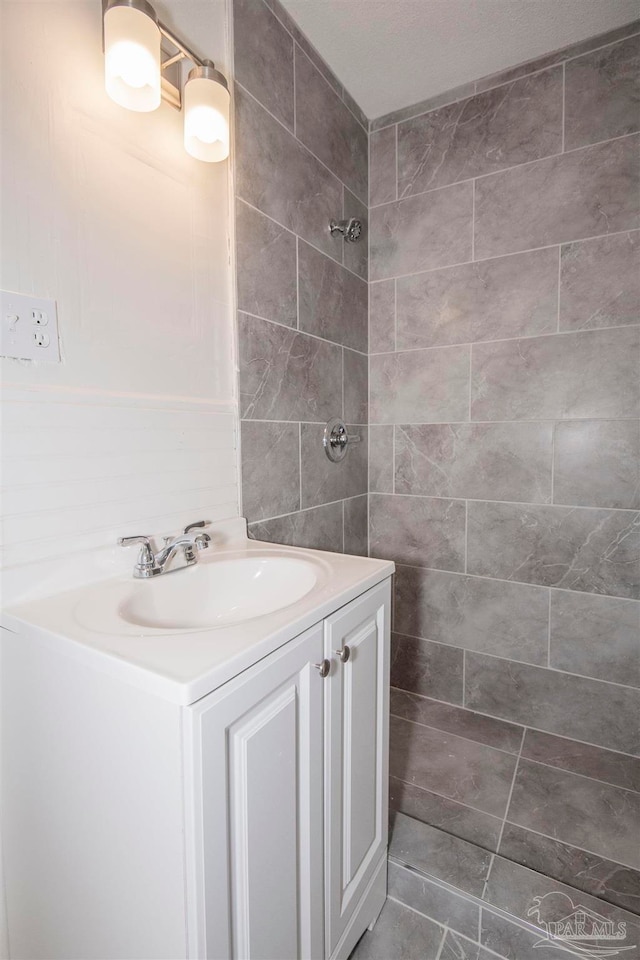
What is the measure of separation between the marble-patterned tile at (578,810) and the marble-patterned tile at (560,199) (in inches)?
71.3

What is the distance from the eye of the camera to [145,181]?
1049 millimetres

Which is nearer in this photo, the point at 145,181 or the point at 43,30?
the point at 43,30

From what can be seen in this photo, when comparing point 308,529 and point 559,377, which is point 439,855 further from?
point 559,377

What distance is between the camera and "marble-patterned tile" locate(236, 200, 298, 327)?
4.30 feet

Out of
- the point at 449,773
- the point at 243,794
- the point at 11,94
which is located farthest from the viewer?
the point at 449,773

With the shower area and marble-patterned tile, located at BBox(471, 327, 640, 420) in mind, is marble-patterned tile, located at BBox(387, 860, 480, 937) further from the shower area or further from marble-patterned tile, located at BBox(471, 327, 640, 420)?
marble-patterned tile, located at BBox(471, 327, 640, 420)

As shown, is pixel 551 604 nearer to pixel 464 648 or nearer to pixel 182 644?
pixel 464 648

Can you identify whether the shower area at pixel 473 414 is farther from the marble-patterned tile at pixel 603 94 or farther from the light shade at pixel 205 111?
the light shade at pixel 205 111

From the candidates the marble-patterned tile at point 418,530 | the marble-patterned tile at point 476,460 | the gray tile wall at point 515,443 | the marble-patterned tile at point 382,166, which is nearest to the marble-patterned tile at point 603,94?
the gray tile wall at point 515,443

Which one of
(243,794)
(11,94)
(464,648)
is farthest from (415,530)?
(11,94)

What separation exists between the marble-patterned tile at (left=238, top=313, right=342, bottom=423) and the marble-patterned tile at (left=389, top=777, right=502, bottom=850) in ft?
4.08

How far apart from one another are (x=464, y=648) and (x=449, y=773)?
1.57 feet

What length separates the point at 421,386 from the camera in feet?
6.27

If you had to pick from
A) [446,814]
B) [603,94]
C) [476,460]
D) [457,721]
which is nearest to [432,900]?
[446,814]
